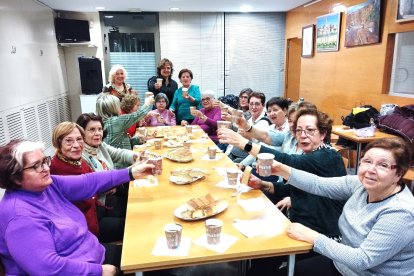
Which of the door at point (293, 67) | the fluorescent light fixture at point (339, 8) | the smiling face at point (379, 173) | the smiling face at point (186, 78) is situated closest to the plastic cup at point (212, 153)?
the smiling face at point (379, 173)

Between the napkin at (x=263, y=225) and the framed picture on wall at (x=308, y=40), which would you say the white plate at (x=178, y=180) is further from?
the framed picture on wall at (x=308, y=40)

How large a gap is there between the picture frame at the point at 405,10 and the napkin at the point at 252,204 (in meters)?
3.19

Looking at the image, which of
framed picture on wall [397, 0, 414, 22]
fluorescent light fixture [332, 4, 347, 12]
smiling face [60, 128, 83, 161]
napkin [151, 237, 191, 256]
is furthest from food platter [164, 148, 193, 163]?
fluorescent light fixture [332, 4, 347, 12]

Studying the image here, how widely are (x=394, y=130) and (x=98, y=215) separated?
129 inches

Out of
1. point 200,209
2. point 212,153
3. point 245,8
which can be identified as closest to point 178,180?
point 200,209

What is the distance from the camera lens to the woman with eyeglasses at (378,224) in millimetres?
1244

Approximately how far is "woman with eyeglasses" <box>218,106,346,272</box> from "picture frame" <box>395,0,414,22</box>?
264 cm

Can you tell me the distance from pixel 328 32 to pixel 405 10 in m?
A: 1.75

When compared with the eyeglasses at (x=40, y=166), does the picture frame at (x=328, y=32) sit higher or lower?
higher

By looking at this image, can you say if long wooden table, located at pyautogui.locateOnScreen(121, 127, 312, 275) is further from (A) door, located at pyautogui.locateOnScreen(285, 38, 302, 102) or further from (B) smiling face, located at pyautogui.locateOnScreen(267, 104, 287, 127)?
(A) door, located at pyautogui.locateOnScreen(285, 38, 302, 102)

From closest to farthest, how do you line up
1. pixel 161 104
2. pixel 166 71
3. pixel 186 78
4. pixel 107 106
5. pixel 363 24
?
pixel 107 106 < pixel 363 24 < pixel 161 104 < pixel 186 78 < pixel 166 71

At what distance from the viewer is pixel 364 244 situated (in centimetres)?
129

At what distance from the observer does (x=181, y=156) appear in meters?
2.71

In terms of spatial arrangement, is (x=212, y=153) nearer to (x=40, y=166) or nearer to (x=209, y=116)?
(x=40, y=166)
